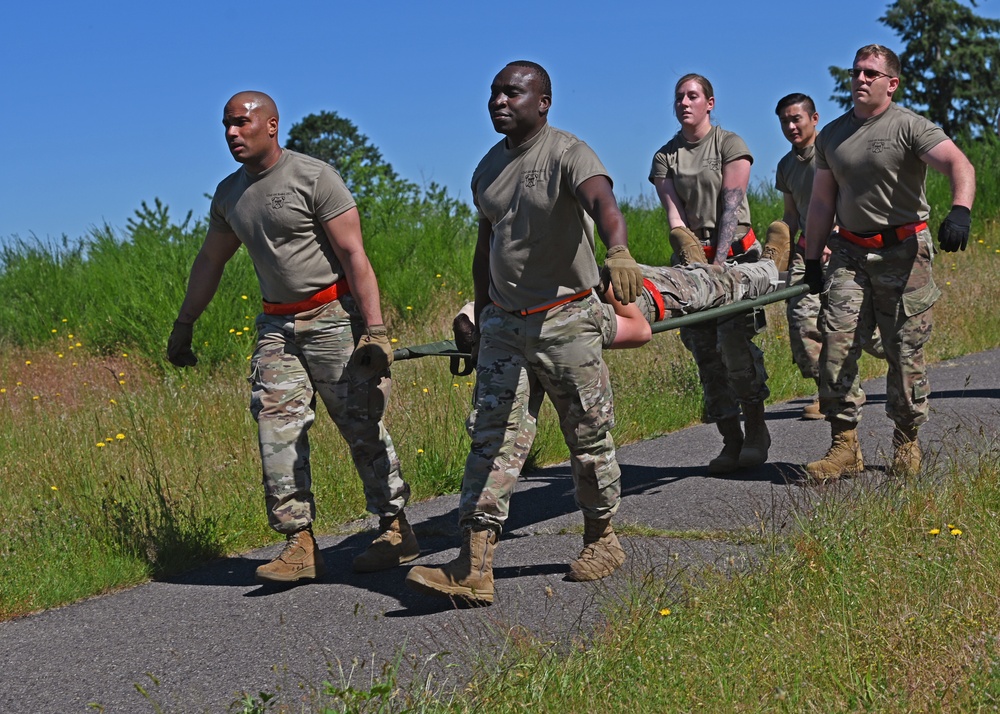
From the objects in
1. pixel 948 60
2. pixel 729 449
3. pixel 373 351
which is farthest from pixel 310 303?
pixel 948 60

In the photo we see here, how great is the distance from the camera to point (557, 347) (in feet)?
16.3

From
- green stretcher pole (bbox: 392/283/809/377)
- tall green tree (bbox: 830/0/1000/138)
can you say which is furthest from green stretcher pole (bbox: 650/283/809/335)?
tall green tree (bbox: 830/0/1000/138)

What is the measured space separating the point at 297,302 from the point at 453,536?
4.78ft

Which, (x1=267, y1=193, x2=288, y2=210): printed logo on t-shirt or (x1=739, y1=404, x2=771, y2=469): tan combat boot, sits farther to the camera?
(x1=739, y1=404, x2=771, y2=469): tan combat boot

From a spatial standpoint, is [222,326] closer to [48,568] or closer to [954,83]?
[48,568]

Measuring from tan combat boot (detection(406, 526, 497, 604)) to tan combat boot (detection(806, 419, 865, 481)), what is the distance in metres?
2.31

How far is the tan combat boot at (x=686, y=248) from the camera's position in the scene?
23.3 feet

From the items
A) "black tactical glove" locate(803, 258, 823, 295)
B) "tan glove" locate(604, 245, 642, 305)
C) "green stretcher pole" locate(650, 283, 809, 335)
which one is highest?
"tan glove" locate(604, 245, 642, 305)

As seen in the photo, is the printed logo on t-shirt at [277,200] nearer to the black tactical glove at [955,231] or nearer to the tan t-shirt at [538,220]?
the tan t-shirt at [538,220]

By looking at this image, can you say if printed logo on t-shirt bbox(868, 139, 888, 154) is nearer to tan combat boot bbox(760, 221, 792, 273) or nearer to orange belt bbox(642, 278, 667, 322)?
orange belt bbox(642, 278, 667, 322)

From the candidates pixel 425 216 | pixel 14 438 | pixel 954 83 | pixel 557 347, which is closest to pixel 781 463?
pixel 557 347

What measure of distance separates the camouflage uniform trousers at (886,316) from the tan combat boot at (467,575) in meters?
2.41

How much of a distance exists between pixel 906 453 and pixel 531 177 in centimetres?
269

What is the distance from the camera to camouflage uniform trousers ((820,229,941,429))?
253 inches
